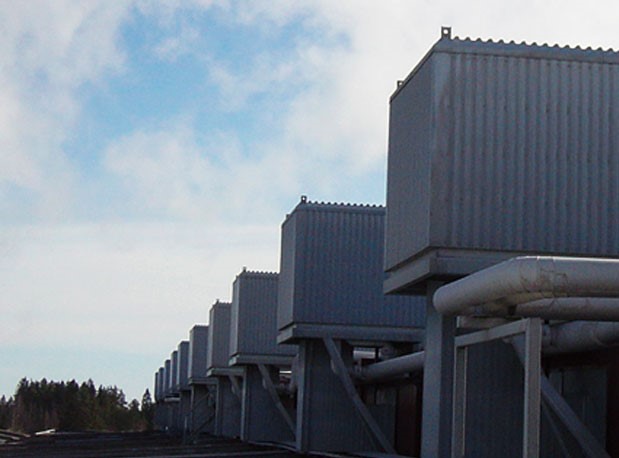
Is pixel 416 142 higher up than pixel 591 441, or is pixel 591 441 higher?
pixel 416 142

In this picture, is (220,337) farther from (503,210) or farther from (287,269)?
(503,210)

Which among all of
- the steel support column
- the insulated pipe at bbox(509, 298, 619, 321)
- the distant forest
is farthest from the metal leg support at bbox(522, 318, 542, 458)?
the distant forest

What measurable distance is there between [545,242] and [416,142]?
2.82 m

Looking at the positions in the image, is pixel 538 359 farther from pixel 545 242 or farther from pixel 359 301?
pixel 359 301

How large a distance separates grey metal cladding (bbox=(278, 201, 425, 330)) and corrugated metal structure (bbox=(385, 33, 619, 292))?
1364 cm

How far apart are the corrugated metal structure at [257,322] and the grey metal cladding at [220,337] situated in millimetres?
10853

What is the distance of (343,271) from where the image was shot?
36.3 metres

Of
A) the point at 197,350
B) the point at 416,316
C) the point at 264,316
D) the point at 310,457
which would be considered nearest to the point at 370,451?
the point at 310,457

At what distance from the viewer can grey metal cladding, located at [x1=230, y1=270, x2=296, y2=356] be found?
4816 cm

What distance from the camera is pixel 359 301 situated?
36344 millimetres

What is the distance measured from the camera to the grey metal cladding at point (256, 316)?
48.2 metres

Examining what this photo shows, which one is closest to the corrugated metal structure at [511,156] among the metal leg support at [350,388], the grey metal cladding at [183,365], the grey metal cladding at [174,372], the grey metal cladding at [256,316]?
the metal leg support at [350,388]

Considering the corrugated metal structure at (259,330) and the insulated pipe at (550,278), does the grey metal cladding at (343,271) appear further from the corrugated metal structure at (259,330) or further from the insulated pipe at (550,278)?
the insulated pipe at (550,278)

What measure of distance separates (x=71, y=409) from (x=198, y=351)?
86.3 metres
